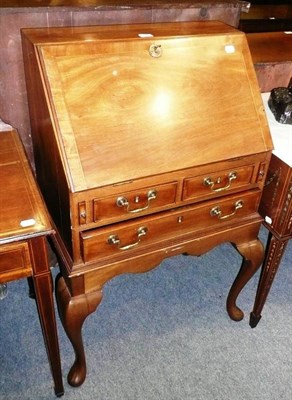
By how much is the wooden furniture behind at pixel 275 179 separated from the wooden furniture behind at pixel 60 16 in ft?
1.23

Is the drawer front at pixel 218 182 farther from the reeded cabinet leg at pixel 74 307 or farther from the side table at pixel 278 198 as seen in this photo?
the reeded cabinet leg at pixel 74 307

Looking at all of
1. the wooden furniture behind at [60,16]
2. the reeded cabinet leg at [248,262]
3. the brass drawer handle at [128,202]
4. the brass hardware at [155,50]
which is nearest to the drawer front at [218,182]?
the brass drawer handle at [128,202]

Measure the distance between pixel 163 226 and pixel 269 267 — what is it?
1.92 feet

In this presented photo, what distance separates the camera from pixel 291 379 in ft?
5.51

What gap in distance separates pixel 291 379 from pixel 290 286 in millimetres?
533

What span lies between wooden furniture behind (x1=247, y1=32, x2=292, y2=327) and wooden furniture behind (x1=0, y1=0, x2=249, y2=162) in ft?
1.23

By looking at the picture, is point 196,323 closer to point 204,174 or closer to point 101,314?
point 101,314

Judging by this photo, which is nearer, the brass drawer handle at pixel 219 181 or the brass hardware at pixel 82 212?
the brass hardware at pixel 82 212

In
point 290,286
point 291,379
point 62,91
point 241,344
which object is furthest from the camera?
point 290,286

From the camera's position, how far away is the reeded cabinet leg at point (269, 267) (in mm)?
1568

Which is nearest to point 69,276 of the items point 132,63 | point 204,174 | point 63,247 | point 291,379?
point 63,247

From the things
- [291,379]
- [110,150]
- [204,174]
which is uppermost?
[110,150]

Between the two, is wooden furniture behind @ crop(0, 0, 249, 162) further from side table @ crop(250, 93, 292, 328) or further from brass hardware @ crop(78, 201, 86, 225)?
brass hardware @ crop(78, 201, 86, 225)

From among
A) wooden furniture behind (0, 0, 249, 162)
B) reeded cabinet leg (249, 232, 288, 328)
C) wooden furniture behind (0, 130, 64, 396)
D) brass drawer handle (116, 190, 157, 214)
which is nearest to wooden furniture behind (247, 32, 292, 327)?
reeded cabinet leg (249, 232, 288, 328)
